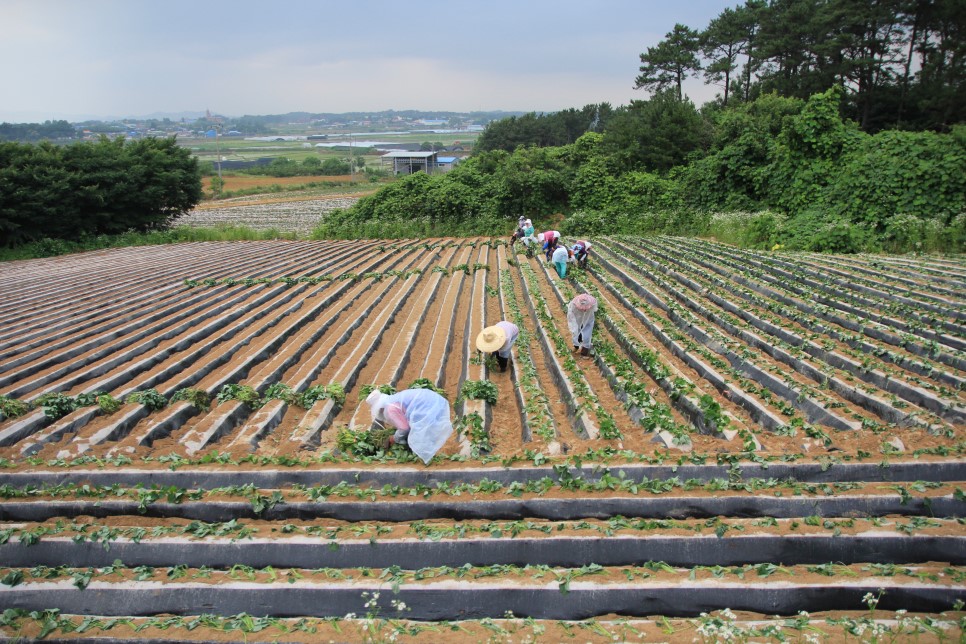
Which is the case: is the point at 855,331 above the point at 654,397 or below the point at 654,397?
above

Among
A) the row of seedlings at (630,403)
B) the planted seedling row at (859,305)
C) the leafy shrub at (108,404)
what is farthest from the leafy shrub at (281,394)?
the planted seedling row at (859,305)

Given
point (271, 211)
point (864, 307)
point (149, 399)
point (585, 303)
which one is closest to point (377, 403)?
point (149, 399)

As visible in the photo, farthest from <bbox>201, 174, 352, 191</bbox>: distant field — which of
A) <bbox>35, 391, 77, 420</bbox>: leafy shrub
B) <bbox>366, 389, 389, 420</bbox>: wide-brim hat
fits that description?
<bbox>366, 389, 389, 420</bbox>: wide-brim hat

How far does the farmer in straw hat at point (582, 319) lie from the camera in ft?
26.5

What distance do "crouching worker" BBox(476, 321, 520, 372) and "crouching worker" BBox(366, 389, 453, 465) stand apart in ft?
6.79

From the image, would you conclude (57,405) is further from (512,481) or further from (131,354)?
(512,481)

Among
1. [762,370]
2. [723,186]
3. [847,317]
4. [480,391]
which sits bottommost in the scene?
[480,391]

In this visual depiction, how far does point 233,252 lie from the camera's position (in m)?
19.1

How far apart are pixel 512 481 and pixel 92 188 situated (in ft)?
80.6

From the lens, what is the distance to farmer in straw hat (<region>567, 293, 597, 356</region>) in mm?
8078

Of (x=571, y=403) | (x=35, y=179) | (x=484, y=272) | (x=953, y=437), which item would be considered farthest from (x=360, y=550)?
(x=35, y=179)

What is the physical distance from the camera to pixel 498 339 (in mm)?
7672

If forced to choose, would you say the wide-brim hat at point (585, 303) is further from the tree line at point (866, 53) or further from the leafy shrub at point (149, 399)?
the tree line at point (866, 53)

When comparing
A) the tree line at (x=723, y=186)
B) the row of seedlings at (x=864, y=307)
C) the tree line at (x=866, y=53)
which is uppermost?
the tree line at (x=866, y=53)
